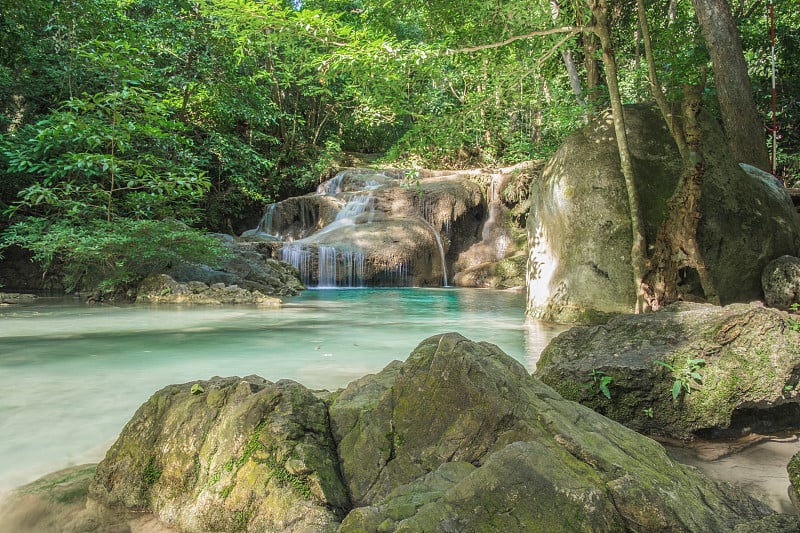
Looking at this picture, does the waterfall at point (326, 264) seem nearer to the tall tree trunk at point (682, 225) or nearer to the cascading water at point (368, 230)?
the cascading water at point (368, 230)

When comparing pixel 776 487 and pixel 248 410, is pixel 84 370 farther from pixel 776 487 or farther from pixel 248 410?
pixel 776 487

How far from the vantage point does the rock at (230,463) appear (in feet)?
4.90

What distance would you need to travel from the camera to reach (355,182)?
17891mm

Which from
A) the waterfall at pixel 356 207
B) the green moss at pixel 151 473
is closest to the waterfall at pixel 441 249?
the waterfall at pixel 356 207

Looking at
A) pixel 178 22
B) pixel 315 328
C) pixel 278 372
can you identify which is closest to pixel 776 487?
pixel 278 372

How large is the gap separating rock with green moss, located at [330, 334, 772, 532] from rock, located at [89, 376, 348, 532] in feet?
0.38

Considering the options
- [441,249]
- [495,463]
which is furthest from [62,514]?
[441,249]

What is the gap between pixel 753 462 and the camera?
207cm

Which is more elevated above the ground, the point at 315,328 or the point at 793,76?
the point at 793,76

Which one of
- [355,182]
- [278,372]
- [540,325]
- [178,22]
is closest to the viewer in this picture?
[278,372]

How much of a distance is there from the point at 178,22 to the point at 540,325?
35.1ft

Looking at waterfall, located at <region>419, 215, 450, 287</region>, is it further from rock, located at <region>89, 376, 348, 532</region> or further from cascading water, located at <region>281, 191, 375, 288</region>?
rock, located at <region>89, 376, 348, 532</region>

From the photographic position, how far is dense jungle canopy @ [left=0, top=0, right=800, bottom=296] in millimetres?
5340

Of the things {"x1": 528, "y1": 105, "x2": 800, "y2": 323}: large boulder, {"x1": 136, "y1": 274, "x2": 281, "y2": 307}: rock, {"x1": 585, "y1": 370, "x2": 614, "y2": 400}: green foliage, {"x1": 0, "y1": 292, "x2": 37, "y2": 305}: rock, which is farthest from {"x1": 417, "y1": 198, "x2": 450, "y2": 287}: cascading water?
{"x1": 585, "y1": 370, "x2": 614, "y2": 400}: green foliage
